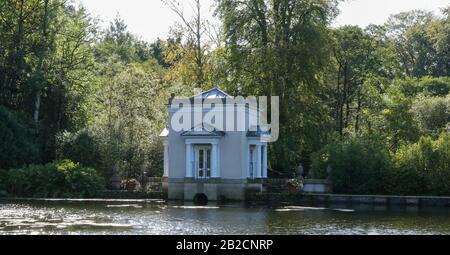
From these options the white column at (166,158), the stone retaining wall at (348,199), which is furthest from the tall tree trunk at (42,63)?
the stone retaining wall at (348,199)

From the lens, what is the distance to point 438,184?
127 feet

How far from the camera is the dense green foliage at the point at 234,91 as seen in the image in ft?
149

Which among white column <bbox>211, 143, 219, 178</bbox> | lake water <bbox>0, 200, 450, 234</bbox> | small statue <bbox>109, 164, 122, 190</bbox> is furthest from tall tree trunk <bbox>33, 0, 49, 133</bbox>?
white column <bbox>211, 143, 219, 178</bbox>

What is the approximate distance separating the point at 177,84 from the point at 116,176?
1290 cm

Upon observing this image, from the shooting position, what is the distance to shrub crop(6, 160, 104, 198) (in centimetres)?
4209

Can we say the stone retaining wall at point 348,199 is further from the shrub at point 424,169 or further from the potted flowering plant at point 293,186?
the shrub at point 424,169

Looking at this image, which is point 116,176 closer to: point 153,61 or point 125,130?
point 125,130

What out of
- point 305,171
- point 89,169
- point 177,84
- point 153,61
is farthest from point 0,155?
point 153,61

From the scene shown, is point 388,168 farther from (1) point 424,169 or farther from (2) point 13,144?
(2) point 13,144

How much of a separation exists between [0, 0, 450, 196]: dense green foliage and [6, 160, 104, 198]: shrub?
1.48 feet

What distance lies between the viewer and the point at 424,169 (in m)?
39.2

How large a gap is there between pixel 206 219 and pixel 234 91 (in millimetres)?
21636

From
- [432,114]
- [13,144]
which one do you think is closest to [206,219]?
[13,144]
